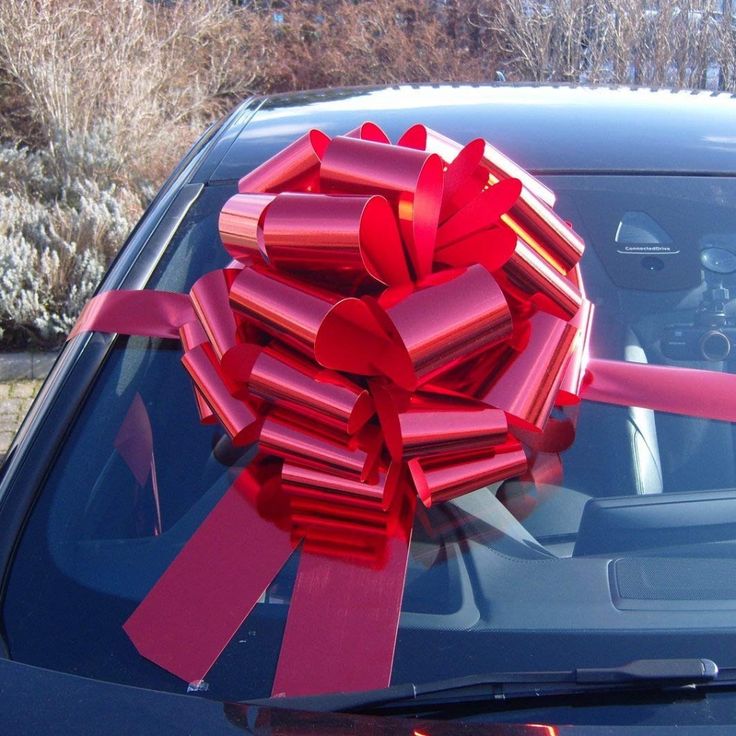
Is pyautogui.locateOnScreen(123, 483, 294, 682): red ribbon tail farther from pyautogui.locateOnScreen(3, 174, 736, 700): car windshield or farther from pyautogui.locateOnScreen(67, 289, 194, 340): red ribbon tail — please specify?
pyautogui.locateOnScreen(67, 289, 194, 340): red ribbon tail

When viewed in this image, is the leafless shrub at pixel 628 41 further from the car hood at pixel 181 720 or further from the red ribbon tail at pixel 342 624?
the car hood at pixel 181 720

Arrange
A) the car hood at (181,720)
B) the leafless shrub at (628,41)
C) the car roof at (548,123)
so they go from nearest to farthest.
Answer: the car hood at (181,720)
the car roof at (548,123)
the leafless shrub at (628,41)

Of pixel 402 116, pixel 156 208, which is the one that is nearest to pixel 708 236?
pixel 402 116

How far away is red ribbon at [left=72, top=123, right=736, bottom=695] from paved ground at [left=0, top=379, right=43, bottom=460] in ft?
10.7

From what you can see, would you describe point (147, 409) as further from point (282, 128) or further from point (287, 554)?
point (282, 128)

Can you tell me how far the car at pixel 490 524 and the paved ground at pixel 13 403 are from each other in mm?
2732

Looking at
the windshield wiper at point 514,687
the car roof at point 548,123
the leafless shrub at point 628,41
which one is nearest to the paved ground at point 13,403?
the car roof at point 548,123

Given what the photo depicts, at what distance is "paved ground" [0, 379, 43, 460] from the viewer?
4578mm

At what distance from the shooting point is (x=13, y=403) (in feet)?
16.3

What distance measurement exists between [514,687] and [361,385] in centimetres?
47

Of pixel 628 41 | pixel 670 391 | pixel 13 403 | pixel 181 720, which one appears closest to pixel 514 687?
pixel 181 720

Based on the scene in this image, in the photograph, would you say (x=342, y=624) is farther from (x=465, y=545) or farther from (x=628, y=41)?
(x=628, y=41)

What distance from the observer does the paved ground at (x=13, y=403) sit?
180 inches

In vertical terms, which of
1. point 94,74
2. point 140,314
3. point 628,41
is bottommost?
point 628,41
